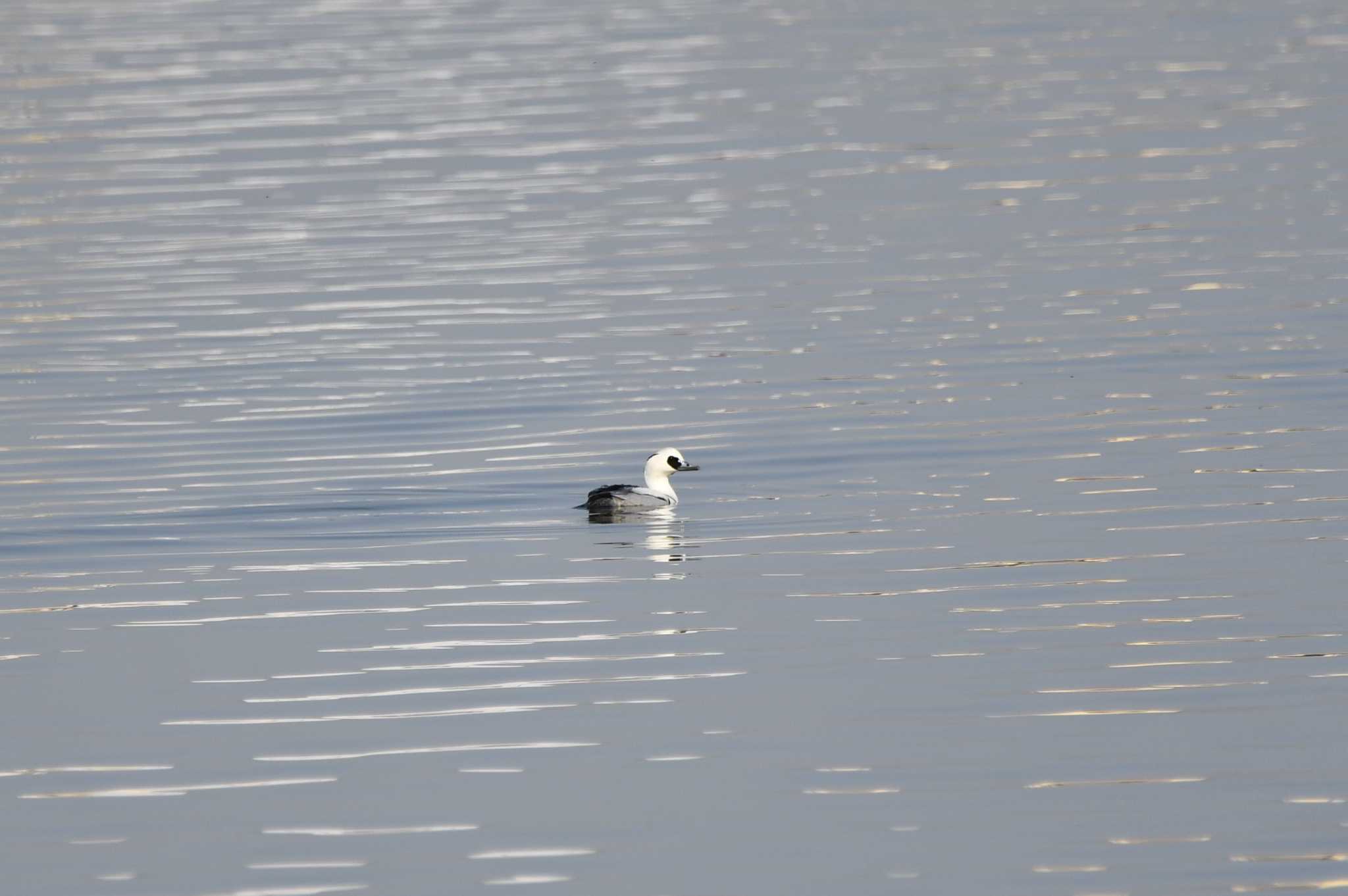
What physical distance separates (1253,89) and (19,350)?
27.4 meters

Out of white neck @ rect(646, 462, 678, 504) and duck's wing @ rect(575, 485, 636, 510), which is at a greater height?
white neck @ rect(646, 462, 678, 504)

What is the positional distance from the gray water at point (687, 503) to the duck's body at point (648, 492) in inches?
11.9

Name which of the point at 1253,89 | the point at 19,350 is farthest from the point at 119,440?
the point at 1253,89

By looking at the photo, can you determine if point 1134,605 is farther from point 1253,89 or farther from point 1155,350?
point 1253,89

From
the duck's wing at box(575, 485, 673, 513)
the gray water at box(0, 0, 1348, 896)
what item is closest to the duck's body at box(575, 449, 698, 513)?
the duck's wing at box(575, 485, 673, 513)

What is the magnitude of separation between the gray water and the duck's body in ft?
0.99

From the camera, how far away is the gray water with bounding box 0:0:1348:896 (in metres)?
12.5

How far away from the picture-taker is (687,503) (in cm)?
2067

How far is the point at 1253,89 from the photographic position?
46.4 m

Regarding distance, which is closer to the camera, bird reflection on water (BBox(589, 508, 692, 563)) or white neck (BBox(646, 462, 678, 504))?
bird reflection on water (BBox(589, 508, 692, 563))

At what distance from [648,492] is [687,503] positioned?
104 cm

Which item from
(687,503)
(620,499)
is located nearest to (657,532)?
(620,499)

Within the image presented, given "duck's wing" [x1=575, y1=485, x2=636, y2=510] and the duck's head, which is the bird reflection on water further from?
the duck's head

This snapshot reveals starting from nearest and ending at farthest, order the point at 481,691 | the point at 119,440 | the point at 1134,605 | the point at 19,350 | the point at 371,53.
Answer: the point at 481,691, the point at 1134,605, the point at 119,440, the point at 19,350, the point at 371,53
